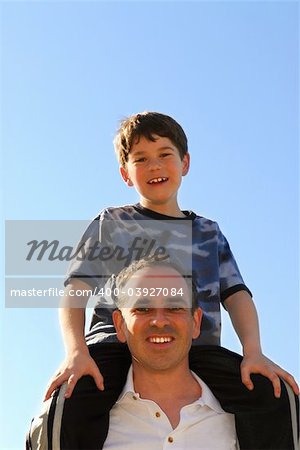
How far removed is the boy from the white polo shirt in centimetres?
21

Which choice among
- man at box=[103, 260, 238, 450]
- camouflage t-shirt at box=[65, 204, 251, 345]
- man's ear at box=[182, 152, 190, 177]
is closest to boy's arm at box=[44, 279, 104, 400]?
camouflage t-shirt at box=[65, 204, 251, 345]

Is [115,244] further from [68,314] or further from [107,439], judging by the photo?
[107,439]

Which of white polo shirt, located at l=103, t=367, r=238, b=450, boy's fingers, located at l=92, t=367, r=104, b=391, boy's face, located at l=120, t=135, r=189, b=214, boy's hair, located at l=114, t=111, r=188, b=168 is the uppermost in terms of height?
boy's hair, located at l=114, t=111, r=188, b=168

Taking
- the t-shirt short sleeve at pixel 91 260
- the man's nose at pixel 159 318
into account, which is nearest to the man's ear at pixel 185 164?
the t-shirt short sleeve at pixel 91 260

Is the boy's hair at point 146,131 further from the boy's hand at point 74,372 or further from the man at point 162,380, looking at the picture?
the boy's hand at point 74,372

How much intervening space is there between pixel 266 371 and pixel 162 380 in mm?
623

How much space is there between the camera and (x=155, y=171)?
5.27 m

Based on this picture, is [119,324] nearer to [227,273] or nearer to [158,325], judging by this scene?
[158,325]

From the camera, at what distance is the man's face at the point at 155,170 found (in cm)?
527

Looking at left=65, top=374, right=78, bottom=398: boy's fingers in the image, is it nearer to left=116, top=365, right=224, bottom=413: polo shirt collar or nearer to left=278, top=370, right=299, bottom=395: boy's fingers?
left=116, top=365, right=224, bottom=413: polo shirt collar

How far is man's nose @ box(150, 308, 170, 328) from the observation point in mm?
4203

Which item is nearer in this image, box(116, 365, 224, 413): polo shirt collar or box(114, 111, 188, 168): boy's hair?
box(116, 365, 224, 413): polo shirt collar

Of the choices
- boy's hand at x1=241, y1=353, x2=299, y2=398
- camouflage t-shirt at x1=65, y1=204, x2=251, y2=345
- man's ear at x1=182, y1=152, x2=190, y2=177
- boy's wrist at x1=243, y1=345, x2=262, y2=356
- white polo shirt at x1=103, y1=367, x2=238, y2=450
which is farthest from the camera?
man's ear at x1=182, y1=152, x2=190, y2=177

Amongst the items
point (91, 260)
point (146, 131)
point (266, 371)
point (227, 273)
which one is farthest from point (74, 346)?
point (146, 131)
